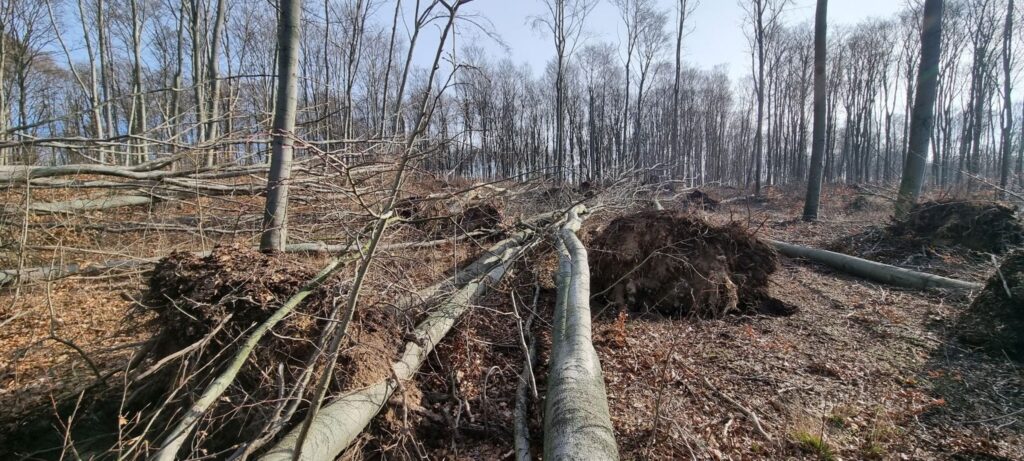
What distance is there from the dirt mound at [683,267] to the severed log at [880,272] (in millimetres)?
1823

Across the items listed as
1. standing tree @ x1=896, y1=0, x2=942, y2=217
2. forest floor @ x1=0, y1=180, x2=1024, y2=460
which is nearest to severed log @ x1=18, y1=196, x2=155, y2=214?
forest floor @ x1=0, y1=180, x2=1024, y2=460

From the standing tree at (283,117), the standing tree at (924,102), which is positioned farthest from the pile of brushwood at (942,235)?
the standing tree at (283,117)

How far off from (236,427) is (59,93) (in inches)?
1450

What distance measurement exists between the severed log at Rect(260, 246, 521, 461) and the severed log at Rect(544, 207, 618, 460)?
0.88m

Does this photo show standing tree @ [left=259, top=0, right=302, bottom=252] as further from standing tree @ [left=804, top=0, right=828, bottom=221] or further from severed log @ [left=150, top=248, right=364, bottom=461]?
standing tree @ [left=804, top=0, right=828, bottom=221]

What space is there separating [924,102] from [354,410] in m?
11.8

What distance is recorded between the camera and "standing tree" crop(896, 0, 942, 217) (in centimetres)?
812

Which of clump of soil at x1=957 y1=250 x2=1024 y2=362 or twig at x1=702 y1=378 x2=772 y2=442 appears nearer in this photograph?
twig at x1=702 y1=378 x2=772 y2=442

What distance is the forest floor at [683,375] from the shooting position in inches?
88.4

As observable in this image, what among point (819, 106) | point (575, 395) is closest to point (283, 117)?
point (575, 395)

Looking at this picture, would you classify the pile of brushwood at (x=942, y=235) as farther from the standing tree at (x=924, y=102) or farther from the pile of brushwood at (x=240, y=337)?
the pile of brushwood at (x=240, y=337)

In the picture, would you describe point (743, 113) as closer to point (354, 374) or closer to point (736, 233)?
point (736, 233)

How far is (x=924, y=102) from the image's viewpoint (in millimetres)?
8398

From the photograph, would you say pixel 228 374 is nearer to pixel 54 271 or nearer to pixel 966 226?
pixel 54 271
